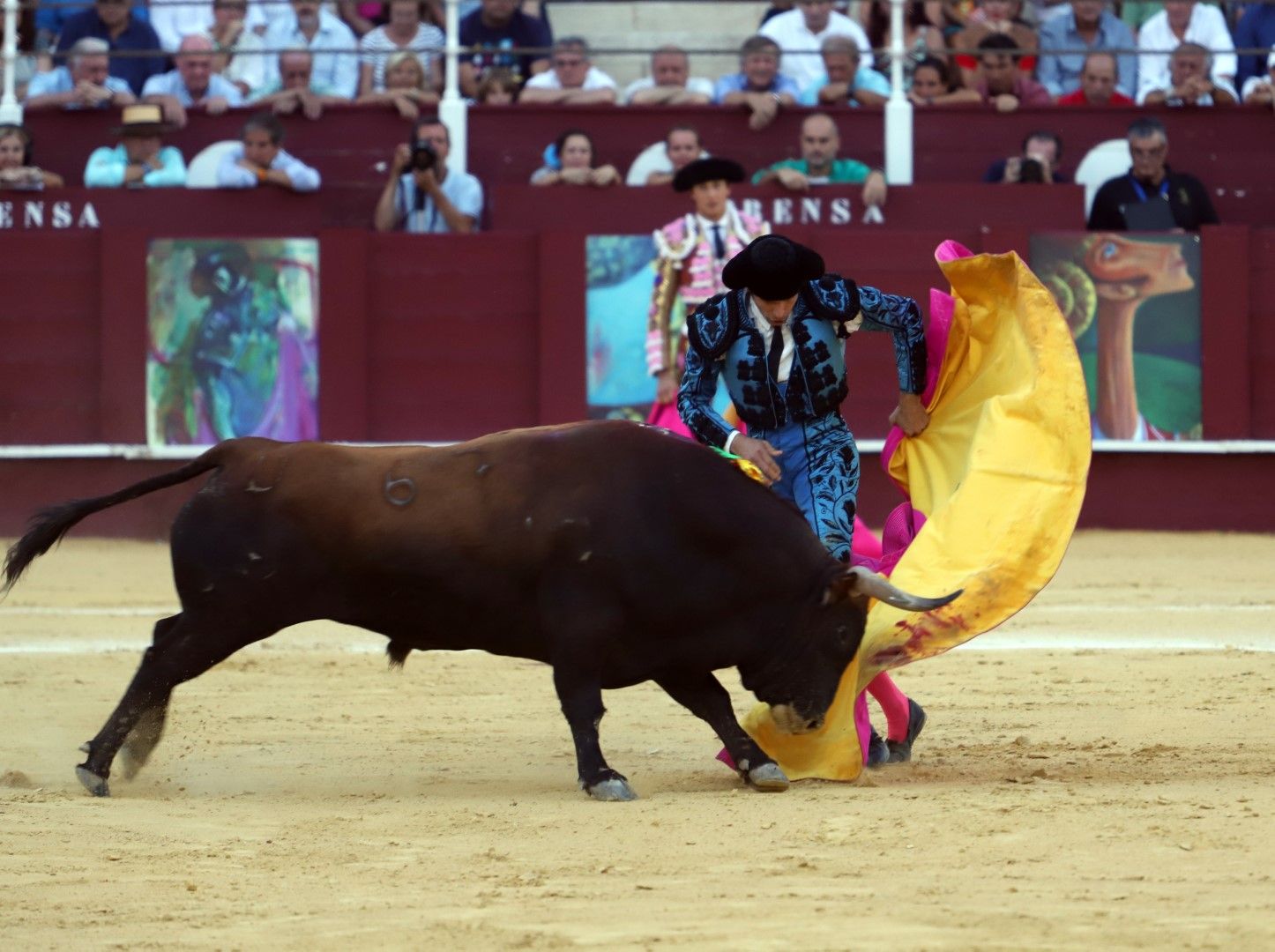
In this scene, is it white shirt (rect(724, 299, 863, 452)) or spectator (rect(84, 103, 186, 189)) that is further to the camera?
spectator (rect(84, 103, 186, 189))

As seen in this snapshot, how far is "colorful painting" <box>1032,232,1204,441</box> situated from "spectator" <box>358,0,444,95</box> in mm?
2957

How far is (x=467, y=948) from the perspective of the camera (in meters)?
3.06

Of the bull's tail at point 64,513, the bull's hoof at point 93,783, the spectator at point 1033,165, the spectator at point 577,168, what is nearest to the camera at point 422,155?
the spectator at point 577,168

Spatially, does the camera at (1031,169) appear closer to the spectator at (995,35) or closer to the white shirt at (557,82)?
the spectator at (995,35)

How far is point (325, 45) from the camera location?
985 cm

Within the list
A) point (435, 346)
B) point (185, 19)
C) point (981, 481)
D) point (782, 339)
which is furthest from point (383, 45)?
point (981, 481)

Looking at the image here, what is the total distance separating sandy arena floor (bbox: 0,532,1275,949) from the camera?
3.19 meters

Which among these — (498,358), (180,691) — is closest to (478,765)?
(180,691)

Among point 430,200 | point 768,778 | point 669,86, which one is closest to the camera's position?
point 768,778

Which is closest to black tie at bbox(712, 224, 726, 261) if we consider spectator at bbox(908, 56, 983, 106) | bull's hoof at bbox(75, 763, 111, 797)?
spectator at bbox(908, 56, 983, 106)

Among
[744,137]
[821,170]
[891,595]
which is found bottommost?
[891,595]

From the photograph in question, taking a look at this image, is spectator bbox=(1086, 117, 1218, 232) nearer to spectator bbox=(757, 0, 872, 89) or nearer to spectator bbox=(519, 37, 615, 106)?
spectator bbox=(757, 0, 872, 89)

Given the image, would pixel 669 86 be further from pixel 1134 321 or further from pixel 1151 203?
Result: pixel 1134 321

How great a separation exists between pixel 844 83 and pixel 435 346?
7.26 feet
